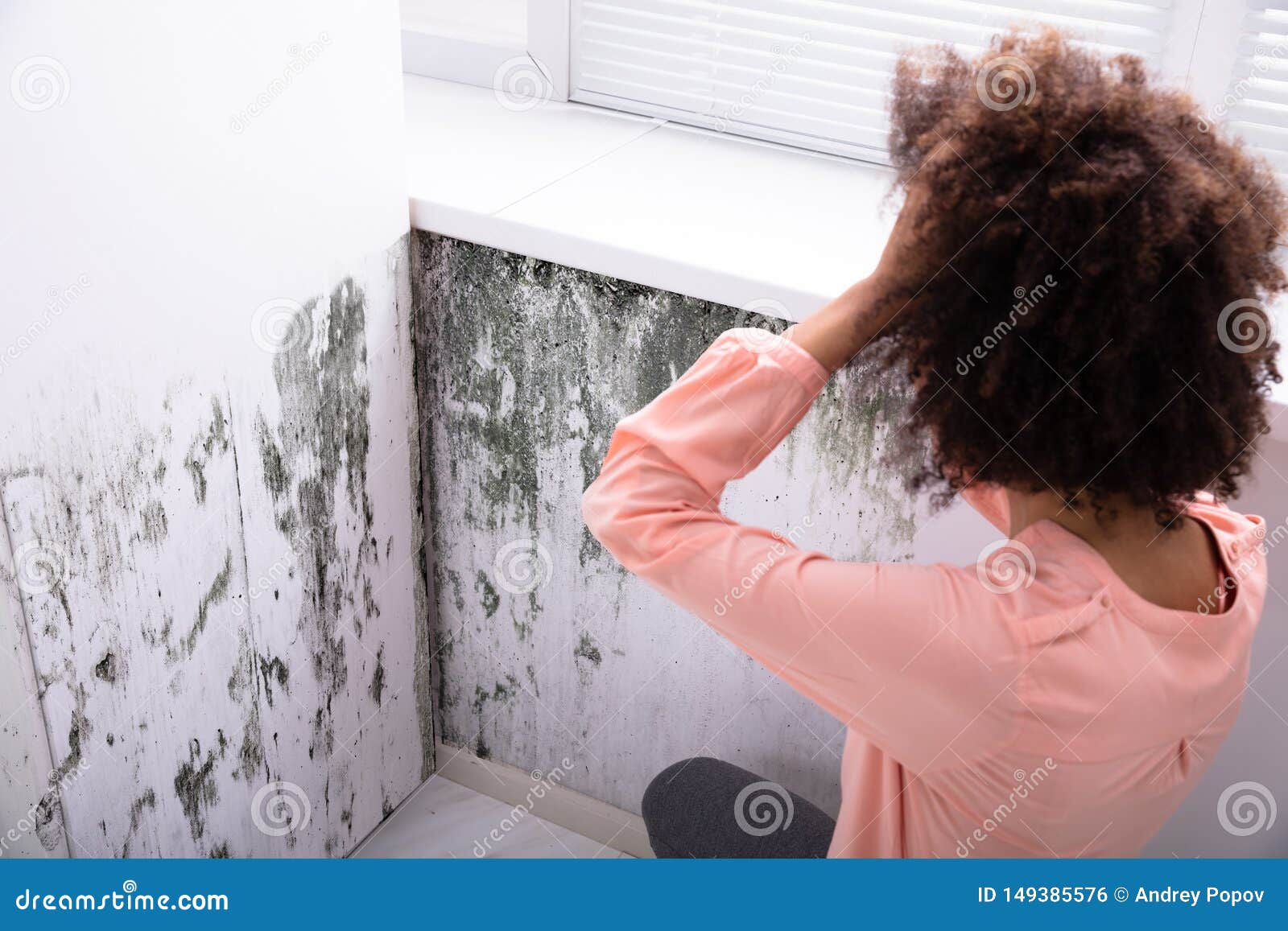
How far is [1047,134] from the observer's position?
658 millimetres

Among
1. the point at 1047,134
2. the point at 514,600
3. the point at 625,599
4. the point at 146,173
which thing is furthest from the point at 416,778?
the point at 1047,134

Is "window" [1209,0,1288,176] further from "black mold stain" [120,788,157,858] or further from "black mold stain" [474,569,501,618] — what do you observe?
"black mold stain" [120,788,157,858]

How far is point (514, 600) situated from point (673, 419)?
838mm

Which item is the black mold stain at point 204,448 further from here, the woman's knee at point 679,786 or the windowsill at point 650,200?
the woman's knee at point 679,786

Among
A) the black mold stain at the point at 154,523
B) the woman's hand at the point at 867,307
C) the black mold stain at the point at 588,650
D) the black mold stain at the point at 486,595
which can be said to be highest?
the woman's hand at the point at 867,307

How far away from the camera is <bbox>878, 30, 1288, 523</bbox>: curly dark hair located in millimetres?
642

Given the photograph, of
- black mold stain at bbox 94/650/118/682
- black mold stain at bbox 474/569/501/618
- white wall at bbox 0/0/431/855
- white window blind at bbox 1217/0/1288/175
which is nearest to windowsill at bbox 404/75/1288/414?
white wall at bbox 0/0/431/855

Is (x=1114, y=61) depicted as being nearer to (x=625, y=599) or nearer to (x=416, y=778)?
(x=625, y=599)

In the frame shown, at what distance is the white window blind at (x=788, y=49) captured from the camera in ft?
4.41

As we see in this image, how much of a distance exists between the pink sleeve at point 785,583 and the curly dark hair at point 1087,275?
0.32ft

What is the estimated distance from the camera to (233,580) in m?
1.21

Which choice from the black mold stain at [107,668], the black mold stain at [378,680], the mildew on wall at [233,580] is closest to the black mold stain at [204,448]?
the mildew on wall at [233,580]

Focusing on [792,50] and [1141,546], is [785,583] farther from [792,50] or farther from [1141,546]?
[792,50]

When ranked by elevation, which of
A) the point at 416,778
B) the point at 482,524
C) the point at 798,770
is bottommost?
the point at 416,778
